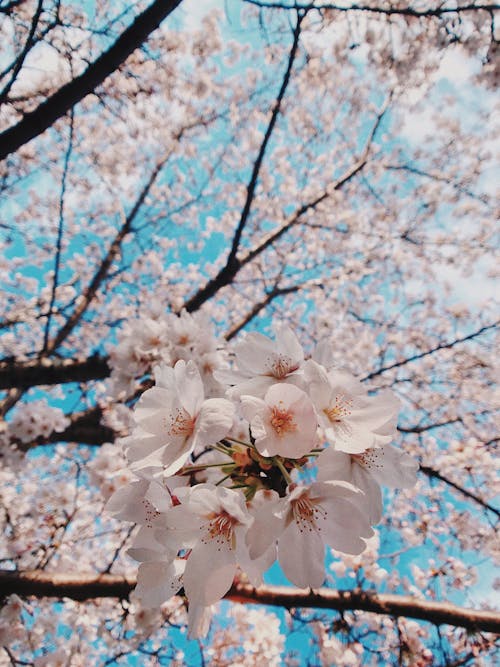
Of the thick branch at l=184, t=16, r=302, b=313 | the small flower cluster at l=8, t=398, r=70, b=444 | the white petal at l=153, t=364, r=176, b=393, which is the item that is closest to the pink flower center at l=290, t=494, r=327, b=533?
the white petal at l=153, t=364, r=176, b=393

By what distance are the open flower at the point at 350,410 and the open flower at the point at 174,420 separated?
0.24 meters

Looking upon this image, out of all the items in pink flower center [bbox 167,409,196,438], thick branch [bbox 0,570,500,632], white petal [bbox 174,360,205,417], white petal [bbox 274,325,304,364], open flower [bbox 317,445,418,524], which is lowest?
thick branch [bbox 0,570,500,632]

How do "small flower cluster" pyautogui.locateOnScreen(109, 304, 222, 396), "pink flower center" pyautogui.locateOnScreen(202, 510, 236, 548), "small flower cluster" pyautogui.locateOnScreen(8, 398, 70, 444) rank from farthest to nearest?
"small flower cluster" pyautogui.locateOnScreen(8, 398, 70, 444) → "small flower cluster" pyautogui.locateOnScreen(109, 304, 222, 396) → "pink flower center" pyautogui.locateOnScreen(202, 510, 236, 548)

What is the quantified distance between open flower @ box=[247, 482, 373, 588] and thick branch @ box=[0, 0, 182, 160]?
9.05 ft

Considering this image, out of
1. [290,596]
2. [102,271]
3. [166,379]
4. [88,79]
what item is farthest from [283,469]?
[102,271]

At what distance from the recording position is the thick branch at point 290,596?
2.58 metres

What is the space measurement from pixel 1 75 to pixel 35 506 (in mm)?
4574

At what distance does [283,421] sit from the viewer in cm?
101

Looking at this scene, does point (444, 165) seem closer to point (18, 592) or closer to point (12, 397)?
point (12, 397)

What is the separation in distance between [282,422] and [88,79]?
2.66 meters

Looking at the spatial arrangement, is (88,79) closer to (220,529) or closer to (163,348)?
(163,348)

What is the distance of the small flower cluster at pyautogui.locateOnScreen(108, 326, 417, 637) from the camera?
935mm

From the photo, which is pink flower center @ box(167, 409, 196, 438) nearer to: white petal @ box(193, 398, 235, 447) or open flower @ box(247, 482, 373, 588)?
white petal @ box(193, 398, 235, 447)

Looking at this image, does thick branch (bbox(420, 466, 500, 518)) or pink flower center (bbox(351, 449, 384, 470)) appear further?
thick branch (bbox(420, 466, 500, 518))
